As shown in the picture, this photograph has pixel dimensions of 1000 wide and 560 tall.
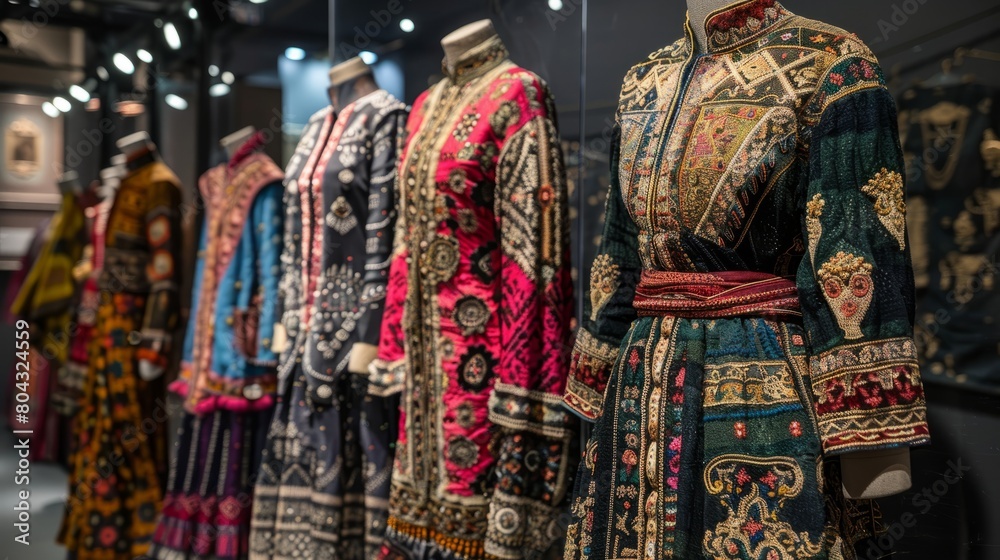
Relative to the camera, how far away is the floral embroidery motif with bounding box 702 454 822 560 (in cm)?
145

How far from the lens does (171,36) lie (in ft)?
13.3

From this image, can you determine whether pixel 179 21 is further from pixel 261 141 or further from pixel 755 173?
pixel 755 173

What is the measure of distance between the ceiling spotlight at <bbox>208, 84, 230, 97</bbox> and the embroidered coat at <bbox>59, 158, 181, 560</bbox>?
355 millimetres

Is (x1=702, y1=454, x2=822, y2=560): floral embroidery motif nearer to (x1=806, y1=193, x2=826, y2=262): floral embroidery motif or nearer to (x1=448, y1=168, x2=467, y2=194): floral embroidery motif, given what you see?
(x1=806, y1=193, x2=826, y2=262): floral embroidery motif

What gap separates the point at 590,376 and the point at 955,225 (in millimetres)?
764

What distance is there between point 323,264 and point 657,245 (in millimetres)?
1310

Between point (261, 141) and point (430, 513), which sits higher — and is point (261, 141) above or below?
above

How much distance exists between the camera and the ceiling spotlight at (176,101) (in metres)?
3.96

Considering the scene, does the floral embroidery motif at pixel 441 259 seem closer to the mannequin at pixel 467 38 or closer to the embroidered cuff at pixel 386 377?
the embroidered cuff at pixel 386 377

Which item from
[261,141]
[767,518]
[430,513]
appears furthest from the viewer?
[261,141]

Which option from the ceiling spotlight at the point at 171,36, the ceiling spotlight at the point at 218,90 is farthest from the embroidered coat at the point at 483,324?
the ceiling spotlight at the point at 171,36

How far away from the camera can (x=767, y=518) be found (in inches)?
58.1

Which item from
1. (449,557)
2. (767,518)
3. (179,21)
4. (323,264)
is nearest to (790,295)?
(767,518)

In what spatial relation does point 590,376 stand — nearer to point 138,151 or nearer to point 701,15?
point 701,15
